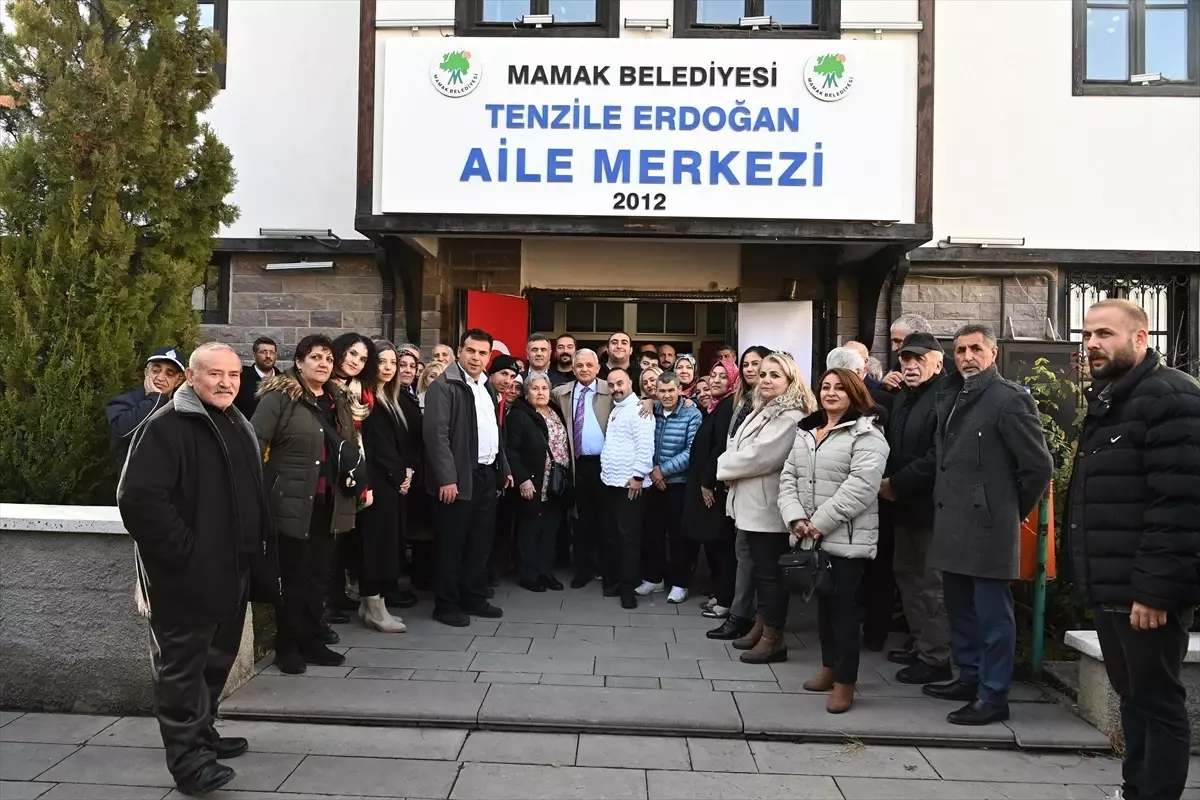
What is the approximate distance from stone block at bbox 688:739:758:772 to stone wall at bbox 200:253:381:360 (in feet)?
18.0

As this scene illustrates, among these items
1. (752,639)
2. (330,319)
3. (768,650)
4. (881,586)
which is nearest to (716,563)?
(752,639)

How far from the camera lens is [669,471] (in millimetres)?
6145

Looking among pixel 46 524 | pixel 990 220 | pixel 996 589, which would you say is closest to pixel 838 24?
pixel 990 220

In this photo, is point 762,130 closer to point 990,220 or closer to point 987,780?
point 990,220

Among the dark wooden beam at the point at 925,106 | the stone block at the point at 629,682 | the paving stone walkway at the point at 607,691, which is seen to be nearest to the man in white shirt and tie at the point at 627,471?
the paving stone walkway at the point at 607,691

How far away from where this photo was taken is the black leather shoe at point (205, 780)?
130 inches

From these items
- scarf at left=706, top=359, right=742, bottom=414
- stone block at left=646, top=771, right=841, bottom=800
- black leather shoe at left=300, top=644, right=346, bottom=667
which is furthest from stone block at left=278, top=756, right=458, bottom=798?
scarf at left=706, top=359, right=742, bottom=414

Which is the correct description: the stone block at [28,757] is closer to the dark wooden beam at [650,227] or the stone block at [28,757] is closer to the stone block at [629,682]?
the stone block at [629,682]

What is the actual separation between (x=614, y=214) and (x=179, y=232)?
324 cm

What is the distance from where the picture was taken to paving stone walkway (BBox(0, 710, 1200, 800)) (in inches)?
135

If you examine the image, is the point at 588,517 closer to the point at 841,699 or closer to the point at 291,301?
the point at 841,699

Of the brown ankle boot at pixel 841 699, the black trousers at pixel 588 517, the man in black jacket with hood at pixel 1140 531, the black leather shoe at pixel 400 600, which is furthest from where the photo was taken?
the black trousers at pixel 588 517

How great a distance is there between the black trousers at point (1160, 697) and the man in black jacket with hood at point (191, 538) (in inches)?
140

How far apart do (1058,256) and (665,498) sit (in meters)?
4.51
